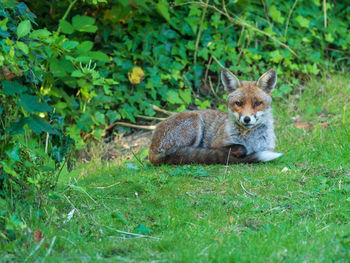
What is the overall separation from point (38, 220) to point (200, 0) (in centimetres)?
609

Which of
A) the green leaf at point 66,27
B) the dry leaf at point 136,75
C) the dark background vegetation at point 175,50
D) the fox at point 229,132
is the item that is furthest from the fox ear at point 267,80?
the green leaf at point 66,27

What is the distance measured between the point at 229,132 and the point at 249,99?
68 cm

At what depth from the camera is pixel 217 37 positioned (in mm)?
9484

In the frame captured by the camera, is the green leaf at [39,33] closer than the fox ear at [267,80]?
Yes

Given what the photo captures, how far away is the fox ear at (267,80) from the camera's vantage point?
21.5 ft

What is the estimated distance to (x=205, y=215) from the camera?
4.32m

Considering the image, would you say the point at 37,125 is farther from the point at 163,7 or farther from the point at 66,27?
the point at 163,7

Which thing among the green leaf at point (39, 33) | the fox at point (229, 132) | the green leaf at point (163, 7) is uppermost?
the green leaf at point (39, 33)

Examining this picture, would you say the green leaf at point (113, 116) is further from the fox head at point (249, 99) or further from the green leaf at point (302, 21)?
the green leaf at point (302, 21)

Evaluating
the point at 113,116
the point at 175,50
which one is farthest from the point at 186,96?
the point at 113,116

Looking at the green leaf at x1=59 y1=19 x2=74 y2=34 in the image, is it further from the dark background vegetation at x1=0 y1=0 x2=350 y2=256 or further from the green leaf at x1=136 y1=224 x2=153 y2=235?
the green leaf at x1=136 y1=224 x2=153 y2=235

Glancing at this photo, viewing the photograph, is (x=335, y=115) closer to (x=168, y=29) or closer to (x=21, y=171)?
(x=168, y=29)

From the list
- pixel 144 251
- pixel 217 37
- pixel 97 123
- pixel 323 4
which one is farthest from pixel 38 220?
pixel 323 4

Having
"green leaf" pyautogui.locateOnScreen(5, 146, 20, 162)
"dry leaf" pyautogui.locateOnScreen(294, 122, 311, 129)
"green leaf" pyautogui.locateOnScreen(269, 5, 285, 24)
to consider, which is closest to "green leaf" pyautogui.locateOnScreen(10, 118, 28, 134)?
"green leaf" pyautogui.locateOnScreen(5, 146, 20, 162)
